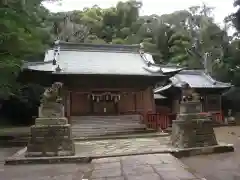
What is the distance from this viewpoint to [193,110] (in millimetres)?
9148

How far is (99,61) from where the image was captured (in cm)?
1978

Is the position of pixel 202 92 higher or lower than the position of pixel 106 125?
higher

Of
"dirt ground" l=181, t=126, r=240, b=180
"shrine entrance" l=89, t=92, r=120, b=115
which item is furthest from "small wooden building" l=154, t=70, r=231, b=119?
"dirt ground" l=181, t=126, r=240, b=180

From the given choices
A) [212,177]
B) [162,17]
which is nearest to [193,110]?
[212,177]

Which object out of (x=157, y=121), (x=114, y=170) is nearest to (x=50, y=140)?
(x=114, y=170)

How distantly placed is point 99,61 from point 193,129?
12.1 m

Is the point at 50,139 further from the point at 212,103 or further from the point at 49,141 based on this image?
the point at 212,103

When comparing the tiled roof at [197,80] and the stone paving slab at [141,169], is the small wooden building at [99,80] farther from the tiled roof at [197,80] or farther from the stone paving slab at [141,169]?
the stone paving slab at [141,169]

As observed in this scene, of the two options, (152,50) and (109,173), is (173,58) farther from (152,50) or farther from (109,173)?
(109,173)

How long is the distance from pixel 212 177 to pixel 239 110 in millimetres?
23210

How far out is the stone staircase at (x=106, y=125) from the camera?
14930mm

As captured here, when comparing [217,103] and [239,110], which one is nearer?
[217,103]

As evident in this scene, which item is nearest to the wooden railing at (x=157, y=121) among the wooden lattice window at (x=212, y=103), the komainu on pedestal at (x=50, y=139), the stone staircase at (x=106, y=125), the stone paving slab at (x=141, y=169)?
the stone staircase at (x=106, y=125)

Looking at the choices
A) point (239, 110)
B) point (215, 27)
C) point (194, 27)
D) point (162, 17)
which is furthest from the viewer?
point (162, 17)
